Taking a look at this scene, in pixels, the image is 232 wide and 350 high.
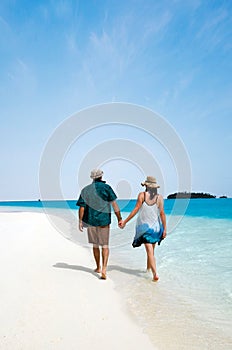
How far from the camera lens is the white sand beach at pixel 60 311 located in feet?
8.79

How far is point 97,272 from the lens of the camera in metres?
5.62

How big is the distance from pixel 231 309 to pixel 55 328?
2.45 metres

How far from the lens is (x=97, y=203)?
528 centimetres

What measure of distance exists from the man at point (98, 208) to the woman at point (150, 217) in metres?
0.50

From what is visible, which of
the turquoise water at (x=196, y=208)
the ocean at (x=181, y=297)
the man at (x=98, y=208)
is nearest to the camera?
the ocean at (x=181, y=297)

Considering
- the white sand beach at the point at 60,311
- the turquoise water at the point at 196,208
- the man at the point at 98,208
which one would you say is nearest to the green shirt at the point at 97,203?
the man at the point at 98,208

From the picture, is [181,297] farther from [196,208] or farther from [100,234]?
[196,208]

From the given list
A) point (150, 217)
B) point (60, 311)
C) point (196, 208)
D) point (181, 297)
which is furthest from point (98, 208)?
point (196, 208)

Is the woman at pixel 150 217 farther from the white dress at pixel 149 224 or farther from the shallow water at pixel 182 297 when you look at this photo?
the shallow water at pixel 182 297

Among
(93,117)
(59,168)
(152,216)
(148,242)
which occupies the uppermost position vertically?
(93,117)

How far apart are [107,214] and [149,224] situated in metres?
0.82

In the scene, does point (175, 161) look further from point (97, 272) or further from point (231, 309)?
point (231, 309)

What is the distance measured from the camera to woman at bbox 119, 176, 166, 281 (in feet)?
17.6

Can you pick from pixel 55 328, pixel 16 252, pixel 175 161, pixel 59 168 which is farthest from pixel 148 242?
pixel 59 168
